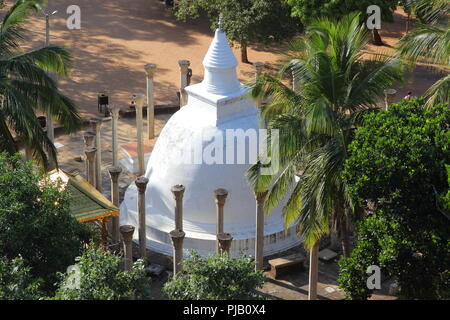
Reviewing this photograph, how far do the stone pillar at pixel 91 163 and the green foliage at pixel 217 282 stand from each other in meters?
10.7

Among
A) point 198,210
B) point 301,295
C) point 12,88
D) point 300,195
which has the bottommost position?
point 301,295

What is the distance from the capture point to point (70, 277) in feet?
59.8

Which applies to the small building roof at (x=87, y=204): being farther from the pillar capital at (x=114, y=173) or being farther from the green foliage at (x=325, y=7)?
the green foliage at (x=325, y=7)

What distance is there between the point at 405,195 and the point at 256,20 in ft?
74.7

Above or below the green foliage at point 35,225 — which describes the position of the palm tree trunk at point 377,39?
above

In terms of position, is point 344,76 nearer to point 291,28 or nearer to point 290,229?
point 290,229

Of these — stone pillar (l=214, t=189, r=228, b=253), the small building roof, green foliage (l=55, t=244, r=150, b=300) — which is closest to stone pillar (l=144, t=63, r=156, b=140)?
the small building roof

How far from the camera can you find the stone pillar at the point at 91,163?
28844 mm

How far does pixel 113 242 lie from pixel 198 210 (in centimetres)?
269

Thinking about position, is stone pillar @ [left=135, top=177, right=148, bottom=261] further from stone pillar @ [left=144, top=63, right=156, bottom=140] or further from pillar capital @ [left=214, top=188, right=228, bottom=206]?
stone pillar @ [left=144, top=63, right=156, bottom=140]

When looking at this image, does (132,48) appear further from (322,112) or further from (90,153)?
(322,112)

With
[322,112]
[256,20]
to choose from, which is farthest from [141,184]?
[256,20]

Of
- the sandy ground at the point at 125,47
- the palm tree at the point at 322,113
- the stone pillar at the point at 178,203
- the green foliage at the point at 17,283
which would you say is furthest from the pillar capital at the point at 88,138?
the green foliage at the point at 17,283
